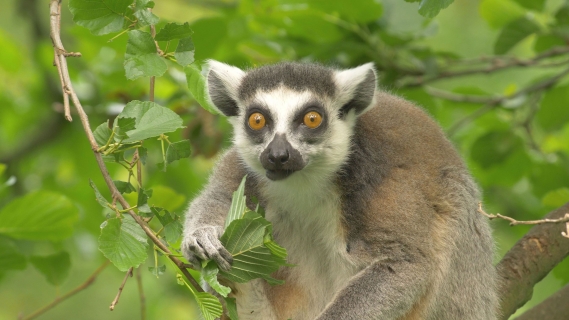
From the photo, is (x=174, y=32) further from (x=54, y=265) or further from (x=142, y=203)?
(x=54, y=265)

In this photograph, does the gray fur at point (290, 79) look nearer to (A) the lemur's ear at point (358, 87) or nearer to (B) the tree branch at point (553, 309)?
(A) the lemur's ear at point (358, 87)

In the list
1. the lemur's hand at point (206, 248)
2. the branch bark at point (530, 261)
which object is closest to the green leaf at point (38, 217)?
the lemur's hand at point (206, 248)

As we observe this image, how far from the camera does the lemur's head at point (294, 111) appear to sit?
12.8 ft

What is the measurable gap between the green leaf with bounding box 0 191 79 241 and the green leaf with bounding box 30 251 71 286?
0.13m

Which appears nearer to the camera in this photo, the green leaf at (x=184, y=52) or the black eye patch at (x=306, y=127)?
the green leaf at (x=184, y=52)

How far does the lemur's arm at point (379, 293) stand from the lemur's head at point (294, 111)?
652mm

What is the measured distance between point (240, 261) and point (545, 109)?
353 centimetres

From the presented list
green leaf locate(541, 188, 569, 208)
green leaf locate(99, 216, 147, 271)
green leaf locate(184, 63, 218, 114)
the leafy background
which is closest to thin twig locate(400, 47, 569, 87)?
the leafy background

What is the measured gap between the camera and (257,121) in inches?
159

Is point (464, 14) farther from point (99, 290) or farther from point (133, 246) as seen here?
point (133, 246)

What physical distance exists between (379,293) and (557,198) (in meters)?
1.48

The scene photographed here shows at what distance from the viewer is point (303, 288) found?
432 centimetres

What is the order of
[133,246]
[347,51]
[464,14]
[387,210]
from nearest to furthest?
[133,246]
[387,210]
[347,51]
[464,14]

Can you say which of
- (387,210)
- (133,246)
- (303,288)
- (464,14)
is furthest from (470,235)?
(464,14)
